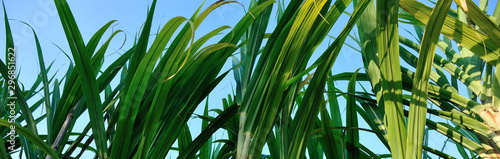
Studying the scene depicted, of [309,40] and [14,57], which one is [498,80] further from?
[14,57]


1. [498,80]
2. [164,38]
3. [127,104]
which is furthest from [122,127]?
[498,80]

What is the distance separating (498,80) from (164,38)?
0.50 m

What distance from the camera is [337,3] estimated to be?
1.75ft

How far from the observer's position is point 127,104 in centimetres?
54

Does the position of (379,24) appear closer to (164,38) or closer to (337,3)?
(337,3)

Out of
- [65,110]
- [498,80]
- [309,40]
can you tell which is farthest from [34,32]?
[498,80]

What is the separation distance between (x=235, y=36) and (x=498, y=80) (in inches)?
16.3

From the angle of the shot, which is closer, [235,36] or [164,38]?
[164,38]

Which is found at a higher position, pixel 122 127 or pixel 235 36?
pixel 235 36

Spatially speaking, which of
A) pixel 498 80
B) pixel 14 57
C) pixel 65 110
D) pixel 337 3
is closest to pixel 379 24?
pixel 337 3

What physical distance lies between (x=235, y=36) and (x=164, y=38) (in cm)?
14

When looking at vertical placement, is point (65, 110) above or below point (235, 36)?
below

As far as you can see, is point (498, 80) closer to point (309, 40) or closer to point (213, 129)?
point (309, 40)

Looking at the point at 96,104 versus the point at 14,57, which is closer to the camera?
the point at 96,104
